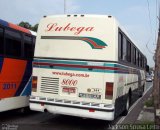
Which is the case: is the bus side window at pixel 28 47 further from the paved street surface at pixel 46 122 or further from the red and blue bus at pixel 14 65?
the paved street surface at pixel 46 122

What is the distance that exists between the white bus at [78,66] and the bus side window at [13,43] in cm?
84

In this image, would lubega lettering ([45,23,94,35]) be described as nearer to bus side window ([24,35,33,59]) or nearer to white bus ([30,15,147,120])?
white bus ([30,15,147,120])

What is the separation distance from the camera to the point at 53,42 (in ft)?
33.2

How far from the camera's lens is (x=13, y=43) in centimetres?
1083

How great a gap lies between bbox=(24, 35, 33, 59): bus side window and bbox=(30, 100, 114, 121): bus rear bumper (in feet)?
7.23

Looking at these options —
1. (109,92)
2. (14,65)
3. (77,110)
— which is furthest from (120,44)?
(14,65)

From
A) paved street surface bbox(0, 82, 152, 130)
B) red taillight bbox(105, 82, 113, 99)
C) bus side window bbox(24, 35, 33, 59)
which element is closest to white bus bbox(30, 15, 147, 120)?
red taillight bbox(105, 82, 113, 99)

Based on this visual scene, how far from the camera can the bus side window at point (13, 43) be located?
10.4 meters

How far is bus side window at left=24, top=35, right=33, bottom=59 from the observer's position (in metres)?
11.7

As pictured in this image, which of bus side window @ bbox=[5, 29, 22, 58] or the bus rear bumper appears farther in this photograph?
bus side window @ bbox=[5, 29, 22, 58]

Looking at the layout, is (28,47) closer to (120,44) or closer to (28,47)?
(28,47)

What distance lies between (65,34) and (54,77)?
1.30 m

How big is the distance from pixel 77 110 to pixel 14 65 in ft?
8.55

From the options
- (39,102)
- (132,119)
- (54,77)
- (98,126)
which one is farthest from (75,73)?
(132,119)
